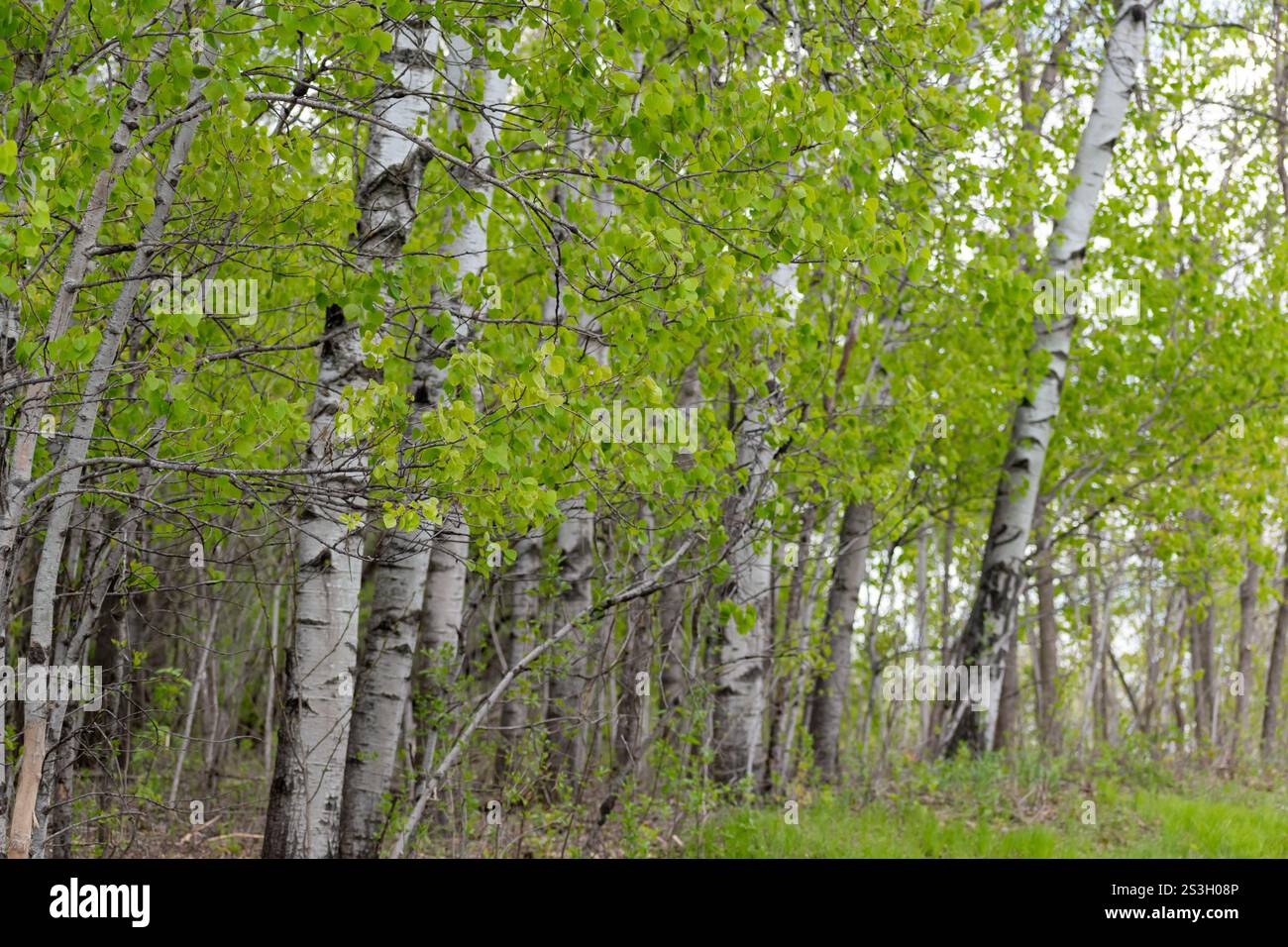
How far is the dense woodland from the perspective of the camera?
4.29 metres

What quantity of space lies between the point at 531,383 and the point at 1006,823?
5905mm

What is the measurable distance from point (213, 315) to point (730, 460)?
8.26 ft

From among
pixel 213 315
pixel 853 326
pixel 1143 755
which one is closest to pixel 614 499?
pixel 213 315

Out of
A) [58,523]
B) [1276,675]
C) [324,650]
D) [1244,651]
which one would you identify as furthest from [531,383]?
[1276,675]

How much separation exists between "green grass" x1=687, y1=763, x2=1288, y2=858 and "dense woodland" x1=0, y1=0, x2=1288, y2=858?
0.63 feet

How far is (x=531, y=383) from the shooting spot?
421 centimetres

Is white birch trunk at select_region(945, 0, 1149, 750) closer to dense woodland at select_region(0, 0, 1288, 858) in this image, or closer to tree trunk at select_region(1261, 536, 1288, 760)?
dense woodland at select_region(0, 0, 1288, 858)

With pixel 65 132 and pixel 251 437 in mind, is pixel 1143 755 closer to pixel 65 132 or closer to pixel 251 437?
pixel 251 437

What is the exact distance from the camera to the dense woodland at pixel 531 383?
→ 4293 millimetres

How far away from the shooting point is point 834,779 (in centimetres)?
1039

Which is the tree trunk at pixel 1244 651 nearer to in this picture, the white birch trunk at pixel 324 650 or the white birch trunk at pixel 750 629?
the white birch trunk at pixel 750 629

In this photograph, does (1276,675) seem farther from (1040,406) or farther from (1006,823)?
(1006,823)

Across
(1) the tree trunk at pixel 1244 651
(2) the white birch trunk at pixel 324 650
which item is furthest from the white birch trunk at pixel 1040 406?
(2) the white birch trunk at pixel 324 650

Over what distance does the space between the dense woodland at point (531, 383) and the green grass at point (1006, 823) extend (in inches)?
7.5
